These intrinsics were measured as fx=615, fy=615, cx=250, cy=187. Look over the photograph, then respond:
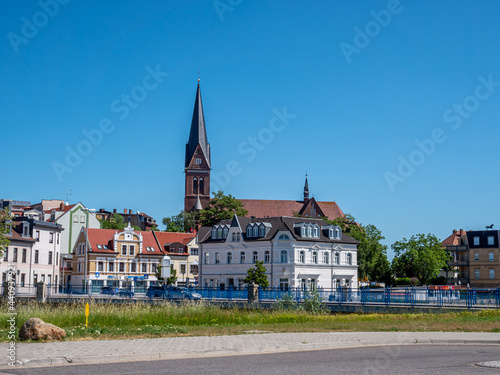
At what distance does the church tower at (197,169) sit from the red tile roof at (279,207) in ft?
36.8

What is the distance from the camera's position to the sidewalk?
14116 millimetres

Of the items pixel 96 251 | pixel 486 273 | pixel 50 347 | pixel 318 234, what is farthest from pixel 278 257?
pixel 50 347

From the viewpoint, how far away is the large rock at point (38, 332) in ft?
56.0

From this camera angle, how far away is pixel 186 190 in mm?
159375

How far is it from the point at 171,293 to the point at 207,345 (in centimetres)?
3997

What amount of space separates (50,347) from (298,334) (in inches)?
309

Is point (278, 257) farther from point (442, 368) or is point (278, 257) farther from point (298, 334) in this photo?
point (442, 368)

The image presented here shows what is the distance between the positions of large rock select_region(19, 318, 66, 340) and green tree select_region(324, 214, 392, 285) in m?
79.5

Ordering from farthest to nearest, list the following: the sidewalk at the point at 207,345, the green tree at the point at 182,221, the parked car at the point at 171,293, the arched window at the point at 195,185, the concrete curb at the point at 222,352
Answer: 1. the arched window at the point at 195,185
2. the green tree at the point at 182,221
3. the parked car at the point at 171,293
4. the sidewalk at the point at 207,345
5. the concrete curb at the point at 222,352

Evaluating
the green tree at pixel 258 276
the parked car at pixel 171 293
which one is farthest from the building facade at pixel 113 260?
the parked car at pixel 171 293

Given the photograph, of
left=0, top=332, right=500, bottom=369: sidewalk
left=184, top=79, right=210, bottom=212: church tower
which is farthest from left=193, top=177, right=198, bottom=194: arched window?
left=0, top=332, right=500, bottom=369: sidewalk

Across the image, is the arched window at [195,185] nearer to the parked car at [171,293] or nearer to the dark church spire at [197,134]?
the dark church spire at [197,134]

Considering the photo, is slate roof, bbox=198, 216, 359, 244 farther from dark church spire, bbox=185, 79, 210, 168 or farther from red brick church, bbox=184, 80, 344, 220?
red brick church, bbox=184, 80, 344, 220

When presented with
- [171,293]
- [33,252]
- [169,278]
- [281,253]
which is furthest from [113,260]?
[171,293]
